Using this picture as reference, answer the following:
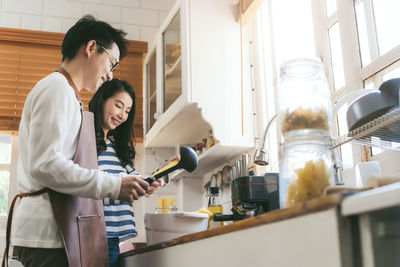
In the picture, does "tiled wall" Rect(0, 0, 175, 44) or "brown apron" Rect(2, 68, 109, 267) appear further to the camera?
"tiled wall" Rect(0, 0, 175, 44)

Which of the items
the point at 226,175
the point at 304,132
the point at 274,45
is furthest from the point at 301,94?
the point at 226,175

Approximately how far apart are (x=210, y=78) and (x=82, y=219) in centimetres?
121

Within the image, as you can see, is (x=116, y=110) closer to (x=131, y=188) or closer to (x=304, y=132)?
(x=131, y=188)

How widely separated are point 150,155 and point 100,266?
1.91 m

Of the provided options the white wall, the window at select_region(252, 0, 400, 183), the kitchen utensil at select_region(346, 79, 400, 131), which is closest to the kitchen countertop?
the kitchen utensil at select_region(346, 79, 400, 131)

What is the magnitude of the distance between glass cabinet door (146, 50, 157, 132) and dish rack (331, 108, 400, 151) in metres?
1.96

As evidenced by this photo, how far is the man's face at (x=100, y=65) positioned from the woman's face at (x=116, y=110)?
39 cm

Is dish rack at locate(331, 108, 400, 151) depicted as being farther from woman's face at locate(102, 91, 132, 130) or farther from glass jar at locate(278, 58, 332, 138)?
woman's face at locate(102, 91, 132, 130)

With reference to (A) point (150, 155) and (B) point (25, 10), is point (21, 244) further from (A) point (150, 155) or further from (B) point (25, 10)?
(B) point (25, 10)

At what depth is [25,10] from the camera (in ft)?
11.1

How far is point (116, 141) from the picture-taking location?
2.16 meters

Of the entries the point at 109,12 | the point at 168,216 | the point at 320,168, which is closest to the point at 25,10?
the point at 109,12

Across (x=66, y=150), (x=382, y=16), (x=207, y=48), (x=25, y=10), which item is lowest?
(x=66, y=150)

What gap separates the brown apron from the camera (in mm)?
1365
